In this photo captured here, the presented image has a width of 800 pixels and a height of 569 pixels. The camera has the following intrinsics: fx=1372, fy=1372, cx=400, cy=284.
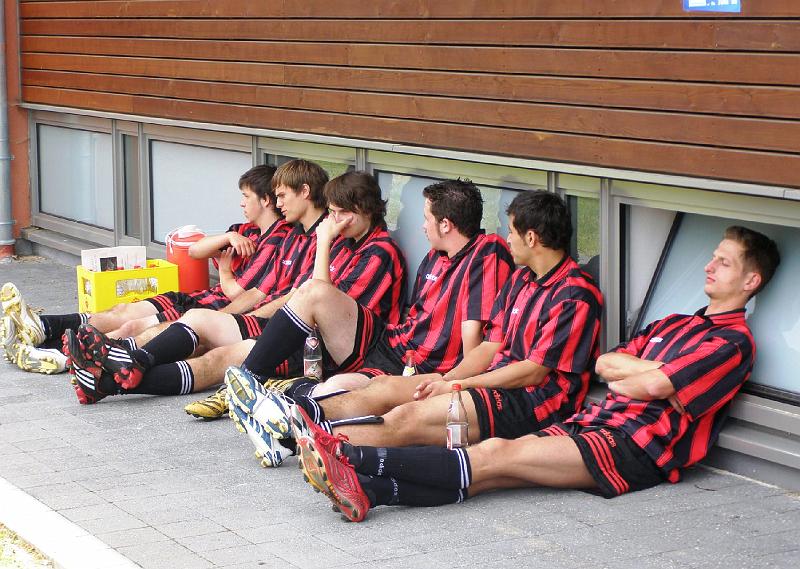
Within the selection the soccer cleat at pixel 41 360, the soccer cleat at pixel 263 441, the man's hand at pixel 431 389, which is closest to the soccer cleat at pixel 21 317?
the soccer cleat at pixel 41 360

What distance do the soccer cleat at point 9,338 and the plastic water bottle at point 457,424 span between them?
10.9ft

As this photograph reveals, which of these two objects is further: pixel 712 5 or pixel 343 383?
pixel 343 383

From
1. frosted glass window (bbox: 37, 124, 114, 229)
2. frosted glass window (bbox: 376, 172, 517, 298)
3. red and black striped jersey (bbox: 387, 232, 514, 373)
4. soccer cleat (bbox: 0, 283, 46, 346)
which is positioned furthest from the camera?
frosted glass window (bbox: 37, 124, 114, 229)

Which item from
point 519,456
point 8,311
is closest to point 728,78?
point 519,456

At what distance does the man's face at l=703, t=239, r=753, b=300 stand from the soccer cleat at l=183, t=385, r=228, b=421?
2.47 meters

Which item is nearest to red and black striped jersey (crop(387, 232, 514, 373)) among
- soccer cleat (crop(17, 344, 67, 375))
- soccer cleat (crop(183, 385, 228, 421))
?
soccer cleat (crop(183, 385, 228, 421))

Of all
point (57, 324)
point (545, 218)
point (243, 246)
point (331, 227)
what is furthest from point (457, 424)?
point (57, 324)

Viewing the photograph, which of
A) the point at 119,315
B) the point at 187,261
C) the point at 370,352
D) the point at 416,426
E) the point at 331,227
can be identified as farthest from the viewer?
the point at 187,261

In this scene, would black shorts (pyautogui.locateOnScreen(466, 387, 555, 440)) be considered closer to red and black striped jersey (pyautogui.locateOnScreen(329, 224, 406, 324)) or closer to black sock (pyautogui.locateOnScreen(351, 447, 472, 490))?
black sock (pyautogui.locateOnScreen(351, 447, 472, 490))

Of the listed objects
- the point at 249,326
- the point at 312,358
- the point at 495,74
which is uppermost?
the point at 495,74

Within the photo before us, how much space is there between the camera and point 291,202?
26.5 feet

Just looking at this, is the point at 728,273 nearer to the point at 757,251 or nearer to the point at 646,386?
the point at 757,251

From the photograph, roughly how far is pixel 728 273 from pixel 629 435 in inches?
31.0

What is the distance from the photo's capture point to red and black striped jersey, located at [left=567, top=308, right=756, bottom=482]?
5.50m
